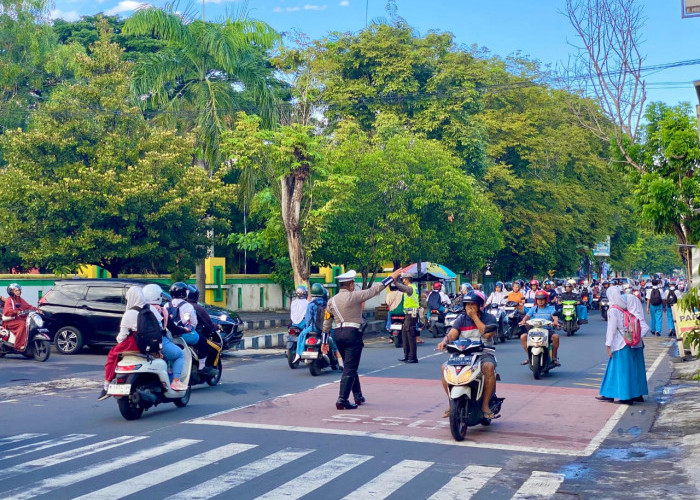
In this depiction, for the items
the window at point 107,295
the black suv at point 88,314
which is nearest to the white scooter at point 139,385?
the black suv at point 88,314

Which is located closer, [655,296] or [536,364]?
[536,364]

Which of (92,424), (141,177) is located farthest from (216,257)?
(92,424)

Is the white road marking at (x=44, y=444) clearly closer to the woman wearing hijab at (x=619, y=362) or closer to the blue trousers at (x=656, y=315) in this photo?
the woman wearing hijab at (x=619, y=362)

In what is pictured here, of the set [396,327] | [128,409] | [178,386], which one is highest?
[396,327]

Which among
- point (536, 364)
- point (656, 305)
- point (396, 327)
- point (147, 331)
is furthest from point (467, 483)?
point (656, 305)

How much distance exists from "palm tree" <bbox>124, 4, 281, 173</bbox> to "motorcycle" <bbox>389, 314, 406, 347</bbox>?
36.7ft

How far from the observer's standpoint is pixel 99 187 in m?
24.0

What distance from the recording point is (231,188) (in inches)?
1060

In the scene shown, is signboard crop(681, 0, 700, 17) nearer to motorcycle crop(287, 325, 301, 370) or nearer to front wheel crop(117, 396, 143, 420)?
front wheel crop(117, 396, 143, 420)

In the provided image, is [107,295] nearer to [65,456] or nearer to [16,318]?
[16,318]

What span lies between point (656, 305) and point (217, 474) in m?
22.7

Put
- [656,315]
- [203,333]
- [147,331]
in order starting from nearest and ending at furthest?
[147,331] → [203,333] → [656,315]

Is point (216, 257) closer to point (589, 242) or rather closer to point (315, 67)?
point (315, 67)

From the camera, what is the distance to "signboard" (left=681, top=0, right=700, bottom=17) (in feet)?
31.8
